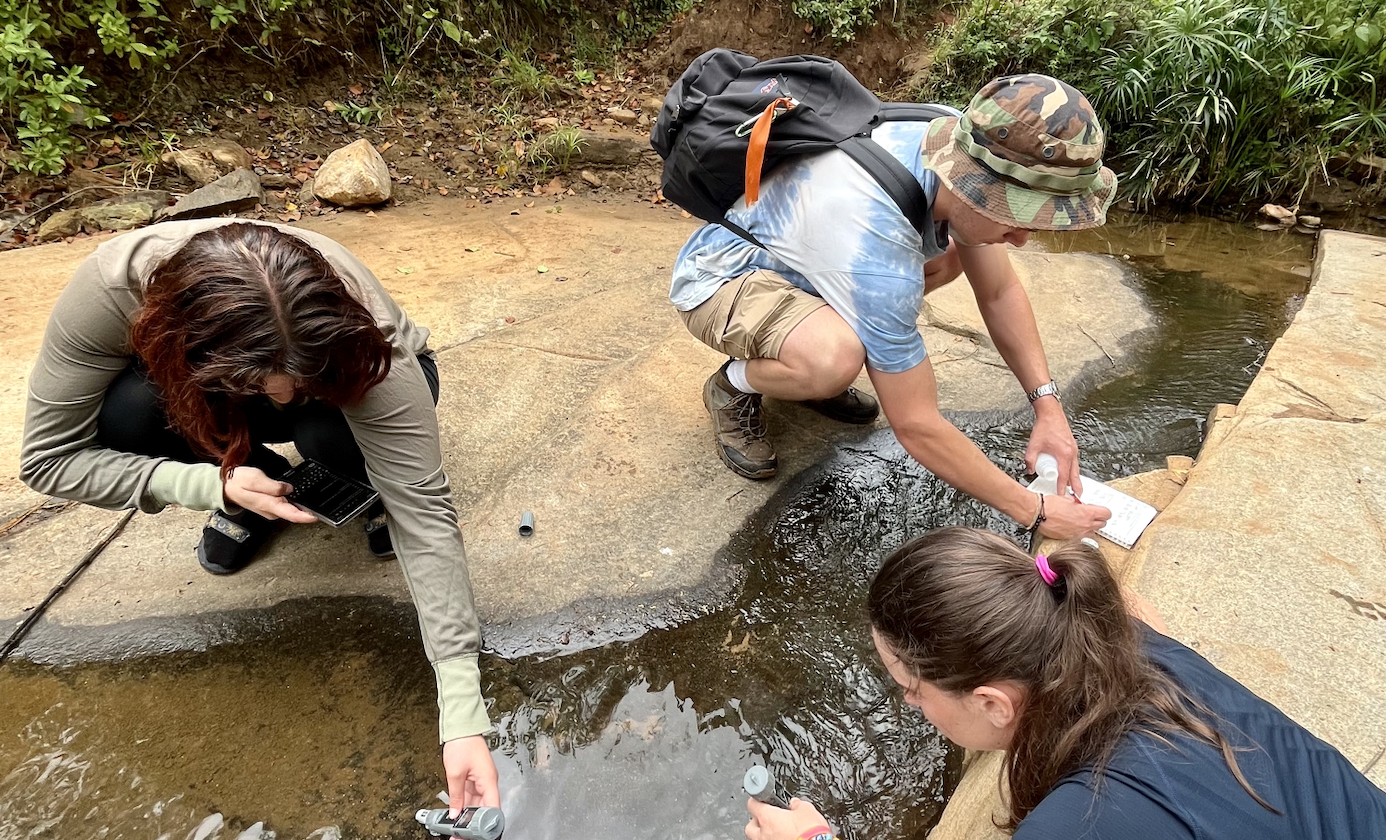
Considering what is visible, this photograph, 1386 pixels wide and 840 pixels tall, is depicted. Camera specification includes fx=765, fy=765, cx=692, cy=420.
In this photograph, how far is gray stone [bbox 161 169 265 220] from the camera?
416 cm

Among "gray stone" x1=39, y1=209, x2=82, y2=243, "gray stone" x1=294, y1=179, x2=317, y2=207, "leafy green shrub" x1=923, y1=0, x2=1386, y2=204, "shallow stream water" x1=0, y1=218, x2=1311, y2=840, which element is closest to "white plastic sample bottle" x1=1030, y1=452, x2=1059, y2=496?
"shallow stream water" x1=0, y1=218, x2=1311, y2=840

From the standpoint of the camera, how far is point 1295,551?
5.91ft

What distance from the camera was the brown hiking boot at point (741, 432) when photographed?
7.75ft

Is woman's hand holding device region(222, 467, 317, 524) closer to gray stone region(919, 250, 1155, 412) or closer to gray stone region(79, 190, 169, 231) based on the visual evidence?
gray stone region(919, 250, 1155, 412)

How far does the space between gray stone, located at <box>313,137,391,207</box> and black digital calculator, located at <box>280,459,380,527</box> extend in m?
3.12

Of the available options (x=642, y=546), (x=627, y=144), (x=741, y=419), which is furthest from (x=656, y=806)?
(x=627, y=144)

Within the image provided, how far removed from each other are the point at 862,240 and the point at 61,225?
4269 millimetres

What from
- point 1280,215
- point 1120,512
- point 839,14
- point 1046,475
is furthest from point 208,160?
point 1280,215

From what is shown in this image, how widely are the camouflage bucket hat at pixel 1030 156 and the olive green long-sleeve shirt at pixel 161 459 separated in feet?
4.21

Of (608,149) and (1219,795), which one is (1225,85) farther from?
(1219,795)

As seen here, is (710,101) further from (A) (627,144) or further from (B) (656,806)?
(A) (627,144)

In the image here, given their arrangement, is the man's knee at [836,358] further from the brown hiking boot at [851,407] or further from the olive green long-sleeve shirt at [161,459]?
the olive green long-sleeve shirt at [161,459]

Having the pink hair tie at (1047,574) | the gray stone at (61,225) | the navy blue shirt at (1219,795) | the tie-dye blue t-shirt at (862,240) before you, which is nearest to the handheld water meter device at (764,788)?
the navy blue shirt at (1219,795)

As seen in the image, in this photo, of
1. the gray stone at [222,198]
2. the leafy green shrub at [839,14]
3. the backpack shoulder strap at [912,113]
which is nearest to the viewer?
the backpack shoulder strap at [912,113]
